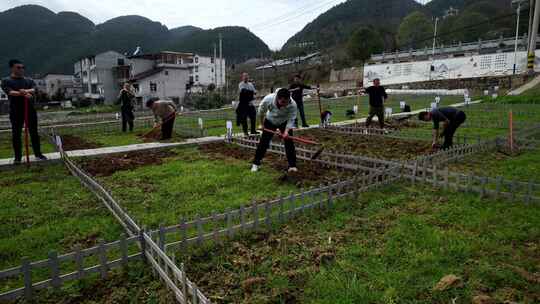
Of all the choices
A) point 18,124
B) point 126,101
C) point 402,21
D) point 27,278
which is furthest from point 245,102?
point 402,21

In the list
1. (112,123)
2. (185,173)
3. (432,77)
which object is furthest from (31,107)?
(432,77)

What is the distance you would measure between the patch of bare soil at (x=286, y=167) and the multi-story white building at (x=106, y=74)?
153 feet

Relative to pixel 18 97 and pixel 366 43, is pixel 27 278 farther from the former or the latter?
pixel 366 43

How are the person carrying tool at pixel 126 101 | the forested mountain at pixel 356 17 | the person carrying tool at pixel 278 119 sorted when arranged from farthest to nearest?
1. the forested mountain at pixel 356 17
2. the person carrying tool at pixel 126 101
3. the person carrying tool at pixel 278 119

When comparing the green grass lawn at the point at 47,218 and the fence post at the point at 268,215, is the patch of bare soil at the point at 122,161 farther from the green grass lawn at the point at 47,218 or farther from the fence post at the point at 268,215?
the fence post at the point at 268,215

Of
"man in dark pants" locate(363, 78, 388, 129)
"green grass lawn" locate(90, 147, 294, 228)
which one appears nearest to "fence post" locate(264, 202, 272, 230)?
"green grass lawn" locate(90, 147, 294, 228)

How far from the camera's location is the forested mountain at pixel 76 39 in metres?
77.1

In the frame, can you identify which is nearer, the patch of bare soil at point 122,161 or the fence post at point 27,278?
the fence post at point 27,278

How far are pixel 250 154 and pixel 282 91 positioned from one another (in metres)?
2.62

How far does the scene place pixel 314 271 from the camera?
3.03m

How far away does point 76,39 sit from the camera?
82.6 metres

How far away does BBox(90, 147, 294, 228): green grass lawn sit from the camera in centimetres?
452

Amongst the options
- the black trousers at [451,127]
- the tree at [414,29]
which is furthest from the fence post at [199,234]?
the tree at [414,29]

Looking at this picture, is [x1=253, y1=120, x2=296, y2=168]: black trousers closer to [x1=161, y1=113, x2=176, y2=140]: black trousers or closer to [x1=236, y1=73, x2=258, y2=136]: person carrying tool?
[x1=236, y1=73, x2=258, y2=136]: person carrying tool
